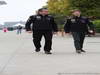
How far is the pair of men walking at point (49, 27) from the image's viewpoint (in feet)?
58.2

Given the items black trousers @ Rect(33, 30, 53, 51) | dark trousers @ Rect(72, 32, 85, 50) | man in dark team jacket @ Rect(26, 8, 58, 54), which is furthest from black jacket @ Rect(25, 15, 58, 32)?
dark trousers @ Rect(72, 32, 85, 50)

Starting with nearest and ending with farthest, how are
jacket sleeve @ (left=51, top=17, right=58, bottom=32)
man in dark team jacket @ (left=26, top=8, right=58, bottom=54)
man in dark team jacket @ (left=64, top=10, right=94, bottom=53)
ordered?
man in dark team jacket @ (left=26, top=8, right=58, bottom=54) → jacket sleeve @ (left=51, top=17, right=58, bottom=32) → man in dark team jacket @ (left=64, top=10, right=94, bottom=53)

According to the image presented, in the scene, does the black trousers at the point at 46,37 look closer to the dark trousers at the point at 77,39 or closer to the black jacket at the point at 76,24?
the black jacket at the point at 76,24

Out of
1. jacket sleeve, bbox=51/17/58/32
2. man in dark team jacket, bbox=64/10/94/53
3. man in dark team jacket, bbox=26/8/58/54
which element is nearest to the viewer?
man in dark team jacket, bbox=26/8/58/54

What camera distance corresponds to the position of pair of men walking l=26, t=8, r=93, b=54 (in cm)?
1773

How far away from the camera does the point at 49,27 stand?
17.8 metres

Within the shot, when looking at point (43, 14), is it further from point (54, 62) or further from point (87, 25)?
point (54, 62)

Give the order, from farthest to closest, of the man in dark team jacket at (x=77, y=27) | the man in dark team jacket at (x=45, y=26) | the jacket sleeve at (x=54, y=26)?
1. the man in dark team jacket at (x=77, y=27)
2. the jacket sleeve at (x=54, y=26)
3. the man in dark team jacket at (x=45, y=26)

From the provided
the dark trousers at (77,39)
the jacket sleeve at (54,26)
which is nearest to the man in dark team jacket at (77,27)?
the dark trousers at (77,39)

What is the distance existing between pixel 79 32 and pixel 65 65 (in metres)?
5.02

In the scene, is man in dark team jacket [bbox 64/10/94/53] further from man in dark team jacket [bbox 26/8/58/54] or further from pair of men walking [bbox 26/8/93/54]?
man in dark team jacket [bbox 26/8/58/54]

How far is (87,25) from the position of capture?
61.1 feet

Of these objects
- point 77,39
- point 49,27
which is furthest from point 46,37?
point 77,39

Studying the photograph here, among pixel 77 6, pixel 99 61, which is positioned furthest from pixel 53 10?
pixel 99 61
